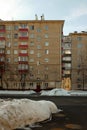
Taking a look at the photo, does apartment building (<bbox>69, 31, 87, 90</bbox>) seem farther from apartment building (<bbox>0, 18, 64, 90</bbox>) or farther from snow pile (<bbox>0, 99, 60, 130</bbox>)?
snow pile (<bbox>0, 99, 60, 130</bbox>)

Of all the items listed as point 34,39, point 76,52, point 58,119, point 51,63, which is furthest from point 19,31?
point 58,119

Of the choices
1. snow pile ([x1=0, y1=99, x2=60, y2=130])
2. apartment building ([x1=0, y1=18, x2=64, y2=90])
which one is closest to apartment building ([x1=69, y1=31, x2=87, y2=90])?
apartment building ([x1=0, y1=18, x2=64, y2=90])

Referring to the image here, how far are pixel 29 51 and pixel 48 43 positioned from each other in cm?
602

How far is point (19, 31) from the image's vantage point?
85.9 metres

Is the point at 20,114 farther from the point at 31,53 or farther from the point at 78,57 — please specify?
the point at 78,57

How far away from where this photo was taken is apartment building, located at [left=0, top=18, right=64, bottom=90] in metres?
84.0

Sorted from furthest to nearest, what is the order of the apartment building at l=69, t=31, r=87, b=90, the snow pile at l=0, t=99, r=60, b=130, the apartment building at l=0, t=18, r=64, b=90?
the apartment building at l=69, t=31, r=87, b=90, the apartment building at l=0, t=18, r=64, b=90, the snow pile at l=0, t=99, r=60, b=130

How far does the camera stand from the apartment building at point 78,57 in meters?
90.4

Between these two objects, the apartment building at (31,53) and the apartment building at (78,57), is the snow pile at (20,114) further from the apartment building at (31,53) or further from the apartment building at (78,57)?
the apartment building at (78,57)

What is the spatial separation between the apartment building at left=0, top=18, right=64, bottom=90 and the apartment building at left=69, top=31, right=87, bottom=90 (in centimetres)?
881

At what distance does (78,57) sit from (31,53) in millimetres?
15412

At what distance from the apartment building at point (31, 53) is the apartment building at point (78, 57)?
881 centimetres

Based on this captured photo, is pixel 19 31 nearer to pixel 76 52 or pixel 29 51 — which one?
pixel 29 51

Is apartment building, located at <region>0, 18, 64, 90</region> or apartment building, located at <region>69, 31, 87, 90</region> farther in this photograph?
apartment building, located at <region>69, 31, 87, 90</region>
